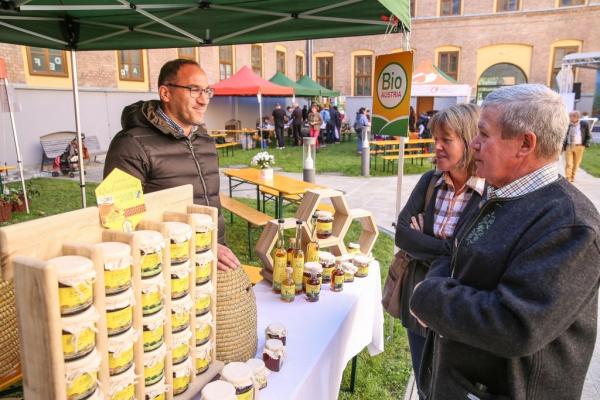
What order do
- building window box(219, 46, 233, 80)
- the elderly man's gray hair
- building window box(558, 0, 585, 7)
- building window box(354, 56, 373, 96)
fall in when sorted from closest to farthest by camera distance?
the elderly man's gray hair < building window box(219, 46, 233, 80) < building window box(558, 0, 585, 7) < building window box(354, 56, 373, 96)

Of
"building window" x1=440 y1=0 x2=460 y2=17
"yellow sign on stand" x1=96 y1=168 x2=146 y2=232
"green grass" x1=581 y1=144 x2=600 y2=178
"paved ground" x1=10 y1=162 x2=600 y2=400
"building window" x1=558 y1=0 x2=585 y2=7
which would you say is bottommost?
"paved ground" x1=10 y1=162 x2=600 y2=400


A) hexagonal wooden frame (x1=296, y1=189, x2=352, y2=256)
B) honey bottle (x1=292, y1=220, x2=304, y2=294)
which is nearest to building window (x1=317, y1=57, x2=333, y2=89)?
hexagonal wooden frame (x1=296, y1=189, x2=352, y2=256)

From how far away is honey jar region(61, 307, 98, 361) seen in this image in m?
0.88

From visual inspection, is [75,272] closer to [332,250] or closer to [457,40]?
[332,250]

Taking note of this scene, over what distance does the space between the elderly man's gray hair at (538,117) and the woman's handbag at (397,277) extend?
3.15ft

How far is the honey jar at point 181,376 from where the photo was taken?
125cm

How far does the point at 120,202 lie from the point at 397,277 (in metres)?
1.55

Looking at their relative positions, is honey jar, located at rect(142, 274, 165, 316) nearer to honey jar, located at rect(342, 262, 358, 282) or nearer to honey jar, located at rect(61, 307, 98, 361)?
honey jar, located at rect(61, 307, 98, 361)

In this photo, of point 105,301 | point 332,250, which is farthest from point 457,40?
point 105,301

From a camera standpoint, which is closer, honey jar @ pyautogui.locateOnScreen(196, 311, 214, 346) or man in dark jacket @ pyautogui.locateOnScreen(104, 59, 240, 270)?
honey jar @ pyautogui.locateOnScreen(196, 311, 214, 346)

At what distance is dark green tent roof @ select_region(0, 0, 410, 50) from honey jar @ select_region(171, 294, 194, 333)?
1933mm

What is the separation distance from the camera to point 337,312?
Result: 6.66 feet

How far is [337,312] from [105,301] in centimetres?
128

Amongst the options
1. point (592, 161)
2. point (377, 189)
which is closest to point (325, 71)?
point (592, 161)
